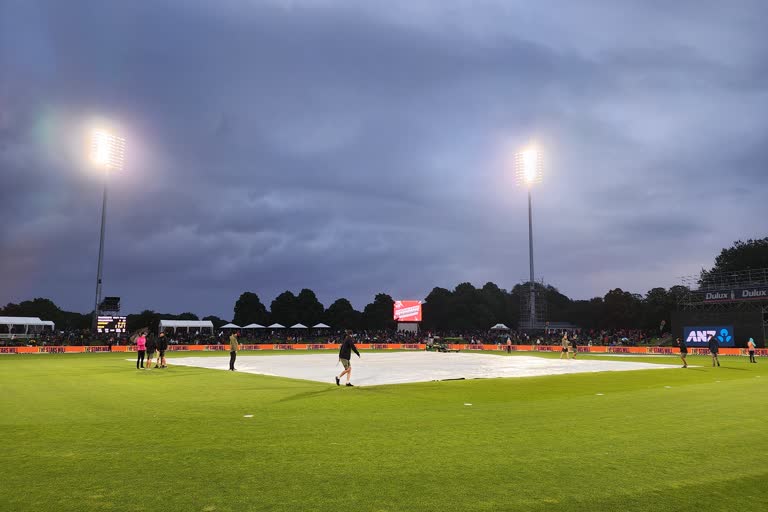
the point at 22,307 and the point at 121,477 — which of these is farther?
the point at 22,307

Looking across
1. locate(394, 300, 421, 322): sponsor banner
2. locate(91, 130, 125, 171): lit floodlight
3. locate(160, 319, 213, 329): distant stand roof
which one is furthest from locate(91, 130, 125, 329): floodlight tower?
locate(394, 300, 421, 322): sponsor banner

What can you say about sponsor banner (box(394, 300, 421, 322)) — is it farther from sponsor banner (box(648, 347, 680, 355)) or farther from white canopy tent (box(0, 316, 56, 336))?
white canopy tent (box(0, 316, 56, 336))

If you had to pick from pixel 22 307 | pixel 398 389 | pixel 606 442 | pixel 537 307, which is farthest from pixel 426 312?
pixel 606 442

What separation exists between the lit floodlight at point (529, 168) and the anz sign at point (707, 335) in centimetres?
2870

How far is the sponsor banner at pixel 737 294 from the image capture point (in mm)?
55906

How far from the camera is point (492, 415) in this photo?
1305cm

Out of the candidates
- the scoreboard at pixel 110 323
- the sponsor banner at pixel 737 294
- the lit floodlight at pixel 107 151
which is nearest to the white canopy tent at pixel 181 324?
the scoreboard at pixel 110 323

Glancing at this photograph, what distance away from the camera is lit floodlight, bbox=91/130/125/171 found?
60.3m

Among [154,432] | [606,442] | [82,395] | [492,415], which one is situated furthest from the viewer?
[82,395]

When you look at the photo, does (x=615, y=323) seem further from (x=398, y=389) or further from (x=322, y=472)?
(x=322, y=472)

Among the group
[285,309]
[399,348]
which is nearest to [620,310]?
[399,348]

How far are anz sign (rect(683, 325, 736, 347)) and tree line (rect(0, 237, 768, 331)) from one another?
53.9 metres

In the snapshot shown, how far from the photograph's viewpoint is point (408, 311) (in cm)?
9131

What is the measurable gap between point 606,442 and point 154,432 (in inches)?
356
